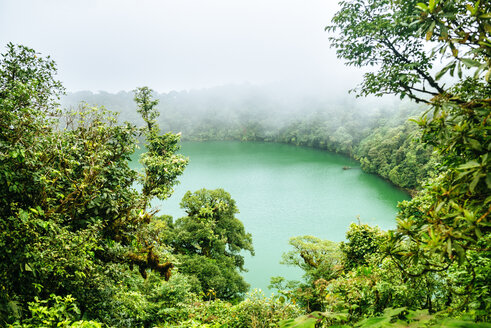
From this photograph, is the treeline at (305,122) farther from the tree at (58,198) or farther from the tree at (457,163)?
the tree at (457,163)

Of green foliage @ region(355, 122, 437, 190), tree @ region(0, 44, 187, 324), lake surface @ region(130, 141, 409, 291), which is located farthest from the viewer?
green foliage @ region(355, 122, 437, 190)

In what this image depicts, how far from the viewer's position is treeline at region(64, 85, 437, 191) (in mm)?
27719

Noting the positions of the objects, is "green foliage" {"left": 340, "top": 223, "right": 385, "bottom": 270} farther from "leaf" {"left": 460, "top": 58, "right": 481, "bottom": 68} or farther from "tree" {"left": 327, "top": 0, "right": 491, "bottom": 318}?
"leaf" {"left": 460, "top": 58, "right": 481, "bottom": 68}

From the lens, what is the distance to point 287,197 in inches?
1004

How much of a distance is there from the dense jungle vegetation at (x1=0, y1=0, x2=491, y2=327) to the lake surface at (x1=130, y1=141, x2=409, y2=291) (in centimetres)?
903

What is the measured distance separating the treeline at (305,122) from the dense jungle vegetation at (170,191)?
60.1 ft

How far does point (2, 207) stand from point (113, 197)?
142cm

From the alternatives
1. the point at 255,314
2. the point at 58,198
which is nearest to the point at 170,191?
the point at 58,198

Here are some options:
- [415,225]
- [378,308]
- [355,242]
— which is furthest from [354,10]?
[355,242]

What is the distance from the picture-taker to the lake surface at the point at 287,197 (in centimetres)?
1664

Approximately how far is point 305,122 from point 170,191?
5648 centimetres

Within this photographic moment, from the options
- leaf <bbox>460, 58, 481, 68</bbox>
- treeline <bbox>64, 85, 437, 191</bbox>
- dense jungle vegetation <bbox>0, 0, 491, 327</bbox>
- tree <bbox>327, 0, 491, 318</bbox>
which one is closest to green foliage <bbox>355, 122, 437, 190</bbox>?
treeline <bbox>64, 85, 437, 191</bbox>

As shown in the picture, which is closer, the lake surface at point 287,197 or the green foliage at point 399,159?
the lake surface at point 287,197

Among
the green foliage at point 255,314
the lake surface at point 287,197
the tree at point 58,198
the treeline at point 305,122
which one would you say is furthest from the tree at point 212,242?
the treeline at point 305,122
